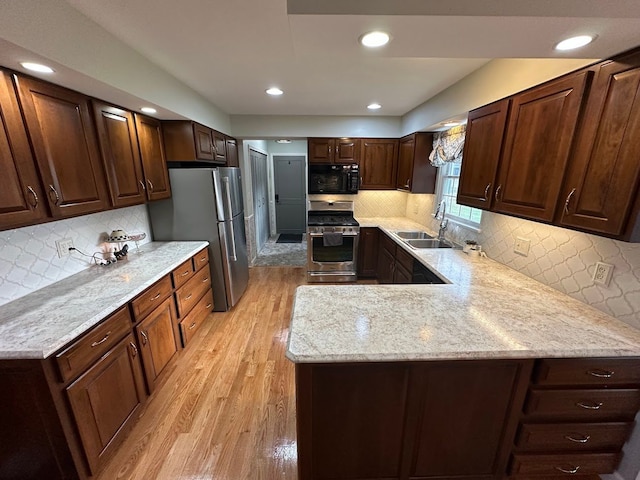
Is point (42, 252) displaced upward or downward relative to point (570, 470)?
upward

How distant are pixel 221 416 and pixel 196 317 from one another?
3.58 feet

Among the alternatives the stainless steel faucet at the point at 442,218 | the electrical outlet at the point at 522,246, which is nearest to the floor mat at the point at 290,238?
the stainless steel faucet at the point at 442,218

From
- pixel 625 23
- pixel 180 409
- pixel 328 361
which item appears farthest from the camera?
pixel 180 409

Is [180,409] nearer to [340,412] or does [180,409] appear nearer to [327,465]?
[327,465]

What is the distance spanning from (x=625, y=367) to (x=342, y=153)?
3.39 metres

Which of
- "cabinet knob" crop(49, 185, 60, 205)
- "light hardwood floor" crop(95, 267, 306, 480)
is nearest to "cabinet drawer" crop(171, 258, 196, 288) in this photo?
"light hardwood floor" crop(95, 267, 306, 480)

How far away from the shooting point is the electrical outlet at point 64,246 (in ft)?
5.82

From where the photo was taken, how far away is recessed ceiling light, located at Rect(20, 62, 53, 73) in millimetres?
1217

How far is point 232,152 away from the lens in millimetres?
3838

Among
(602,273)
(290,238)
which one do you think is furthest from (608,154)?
(290,238)

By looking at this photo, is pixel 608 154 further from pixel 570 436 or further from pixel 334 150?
pixel 334 150

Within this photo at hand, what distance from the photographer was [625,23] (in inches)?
34.9

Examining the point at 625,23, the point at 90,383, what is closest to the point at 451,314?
the point at 625,23

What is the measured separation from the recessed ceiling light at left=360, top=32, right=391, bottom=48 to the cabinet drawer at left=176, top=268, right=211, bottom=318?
2.24 metres
